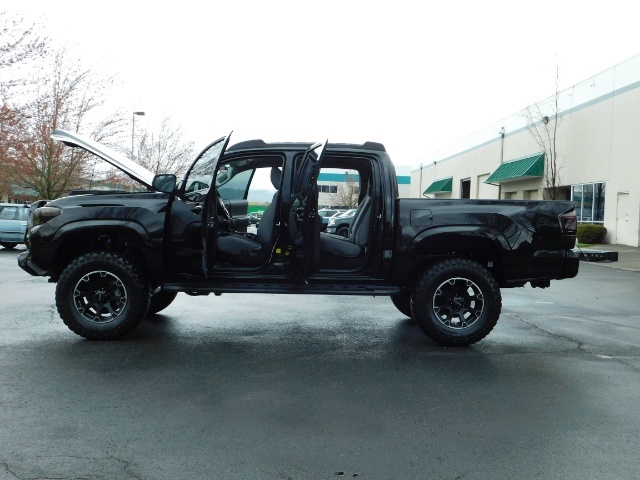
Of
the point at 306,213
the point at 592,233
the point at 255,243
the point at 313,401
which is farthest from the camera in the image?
the point at 592,233

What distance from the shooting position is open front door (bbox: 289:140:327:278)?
6047 millimetres

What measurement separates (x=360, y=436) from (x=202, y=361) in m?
2.20

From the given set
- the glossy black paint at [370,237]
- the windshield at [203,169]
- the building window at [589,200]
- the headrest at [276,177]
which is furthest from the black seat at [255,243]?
the building window at [589,200]

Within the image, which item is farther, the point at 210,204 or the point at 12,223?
the point at 12,223

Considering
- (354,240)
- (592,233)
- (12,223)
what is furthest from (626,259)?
(12,223)

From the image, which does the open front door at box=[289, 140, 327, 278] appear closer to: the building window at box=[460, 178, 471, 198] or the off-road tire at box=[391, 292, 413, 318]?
the off-road tire at box=[391, 292, 413, 318]

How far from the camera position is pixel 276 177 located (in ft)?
21.5

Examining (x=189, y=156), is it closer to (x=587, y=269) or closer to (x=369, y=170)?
(x=587, y=269)

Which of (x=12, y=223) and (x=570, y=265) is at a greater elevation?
(x=570, y=265)

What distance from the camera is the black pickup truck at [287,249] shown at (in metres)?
6.20

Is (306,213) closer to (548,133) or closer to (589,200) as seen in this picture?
(589,200)

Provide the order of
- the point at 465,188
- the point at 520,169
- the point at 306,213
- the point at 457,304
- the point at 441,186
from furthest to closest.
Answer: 1. the point at 441,186
2. the point at 465,188
3. the point at 520,169
4. the point at 457,304
5. the point at 306,213

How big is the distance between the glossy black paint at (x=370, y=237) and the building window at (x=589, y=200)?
22.9 meters

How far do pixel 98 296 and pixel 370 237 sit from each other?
2868 mm
